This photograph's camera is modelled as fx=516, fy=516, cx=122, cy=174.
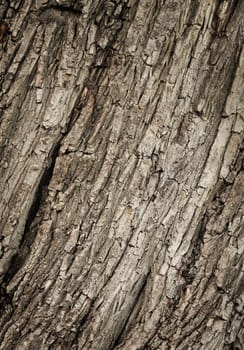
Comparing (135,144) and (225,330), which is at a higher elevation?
(135,144)

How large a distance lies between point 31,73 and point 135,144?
0.65 m

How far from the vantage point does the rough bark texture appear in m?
2.56

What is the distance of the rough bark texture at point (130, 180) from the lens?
2.56 m

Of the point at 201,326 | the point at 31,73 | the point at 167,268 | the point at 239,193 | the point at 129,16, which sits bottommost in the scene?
the point at 201,326

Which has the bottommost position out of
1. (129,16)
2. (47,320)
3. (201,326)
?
(47,320)

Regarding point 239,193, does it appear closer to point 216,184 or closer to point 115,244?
point 216,184

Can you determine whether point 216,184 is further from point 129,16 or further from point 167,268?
point 129,16

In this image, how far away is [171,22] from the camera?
2.57m

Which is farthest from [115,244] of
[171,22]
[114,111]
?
[171,22]

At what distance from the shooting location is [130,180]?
258 centimetres

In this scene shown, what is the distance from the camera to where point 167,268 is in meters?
2.59

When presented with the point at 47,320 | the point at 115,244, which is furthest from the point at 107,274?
the point at 47,320

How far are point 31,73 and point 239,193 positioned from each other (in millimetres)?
1219

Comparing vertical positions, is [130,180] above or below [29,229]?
above
